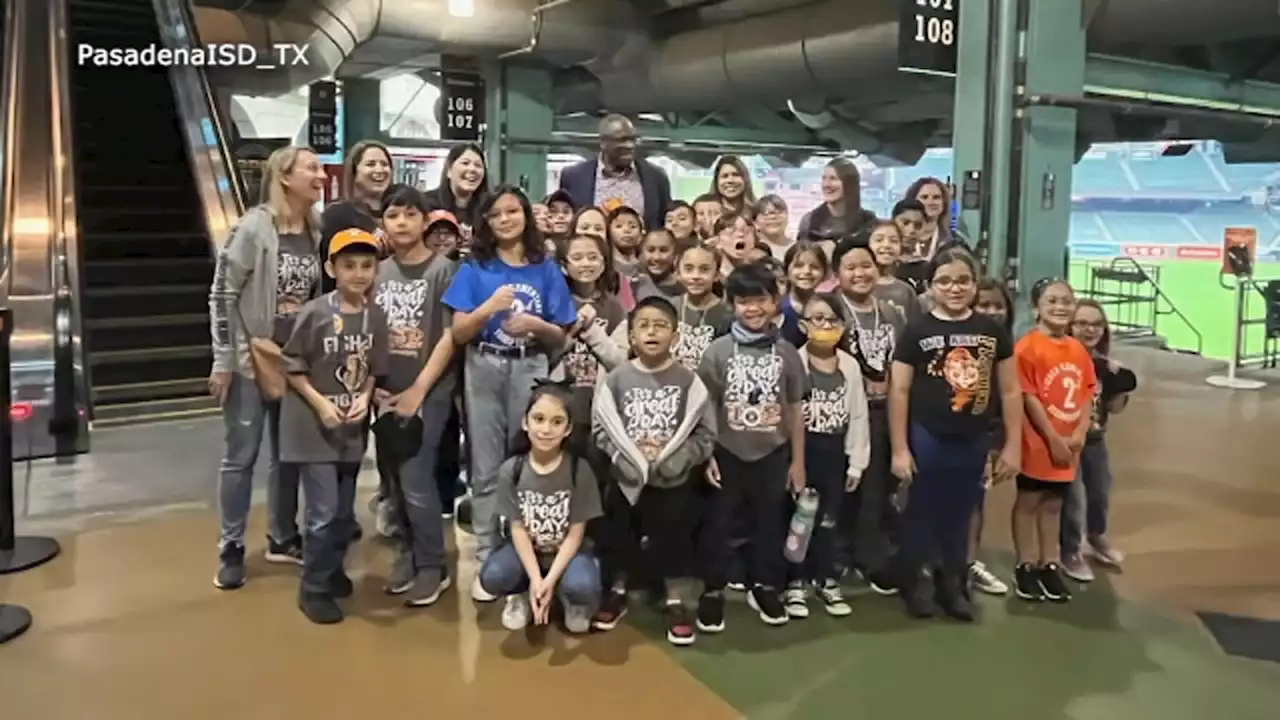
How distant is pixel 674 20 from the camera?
34.6ft

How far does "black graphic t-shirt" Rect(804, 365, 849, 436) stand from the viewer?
11.3 feet

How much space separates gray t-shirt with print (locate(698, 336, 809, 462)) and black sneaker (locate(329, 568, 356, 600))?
1.34 meters

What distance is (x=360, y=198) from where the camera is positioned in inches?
156

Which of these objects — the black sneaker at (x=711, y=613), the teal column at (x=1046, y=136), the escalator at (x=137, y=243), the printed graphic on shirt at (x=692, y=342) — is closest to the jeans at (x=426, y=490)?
the printed graphic on shirt at (x=692, y=342)

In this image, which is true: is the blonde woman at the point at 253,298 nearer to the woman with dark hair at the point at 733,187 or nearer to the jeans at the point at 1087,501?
the woman with dark hair at the point at 733,187

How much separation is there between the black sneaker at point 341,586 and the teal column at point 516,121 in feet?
24.0

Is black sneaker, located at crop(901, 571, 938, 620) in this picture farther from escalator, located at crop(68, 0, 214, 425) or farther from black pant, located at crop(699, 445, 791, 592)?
escalator, located at crop(68, 0, 214, 425)

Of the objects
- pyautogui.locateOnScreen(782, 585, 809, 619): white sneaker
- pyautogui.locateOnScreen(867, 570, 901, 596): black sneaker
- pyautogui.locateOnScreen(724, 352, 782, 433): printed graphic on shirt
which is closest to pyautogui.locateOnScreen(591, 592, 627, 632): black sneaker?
pyautogui.locateOnScreen(782, 585, 809, 619): white sneaker

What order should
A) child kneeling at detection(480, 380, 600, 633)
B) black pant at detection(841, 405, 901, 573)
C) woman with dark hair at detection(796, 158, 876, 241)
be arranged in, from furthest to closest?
woman with dark hair at detection(796, 158, 876, 241) < black pant at detection(841, 405, 901, 573) < child kneeling at detection(480, 380, 600, 633)

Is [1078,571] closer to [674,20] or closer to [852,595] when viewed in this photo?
[852,595]

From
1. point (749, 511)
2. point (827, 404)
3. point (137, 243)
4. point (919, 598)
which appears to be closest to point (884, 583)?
point (919, 598)

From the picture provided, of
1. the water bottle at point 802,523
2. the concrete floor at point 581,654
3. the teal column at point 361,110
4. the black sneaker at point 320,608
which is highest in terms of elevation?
the teal column at point 361,110

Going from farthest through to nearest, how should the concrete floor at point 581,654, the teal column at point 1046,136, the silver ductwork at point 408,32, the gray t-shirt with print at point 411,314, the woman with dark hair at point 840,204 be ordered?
the silver ductwork at point 408,32 → the teal column at point 1046,136 → the woman with dark hair at point 840,204 → the gray t-shirt with print at point 411,314 → the concrete floor at point 581,654

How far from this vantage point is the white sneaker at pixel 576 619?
3.32m
